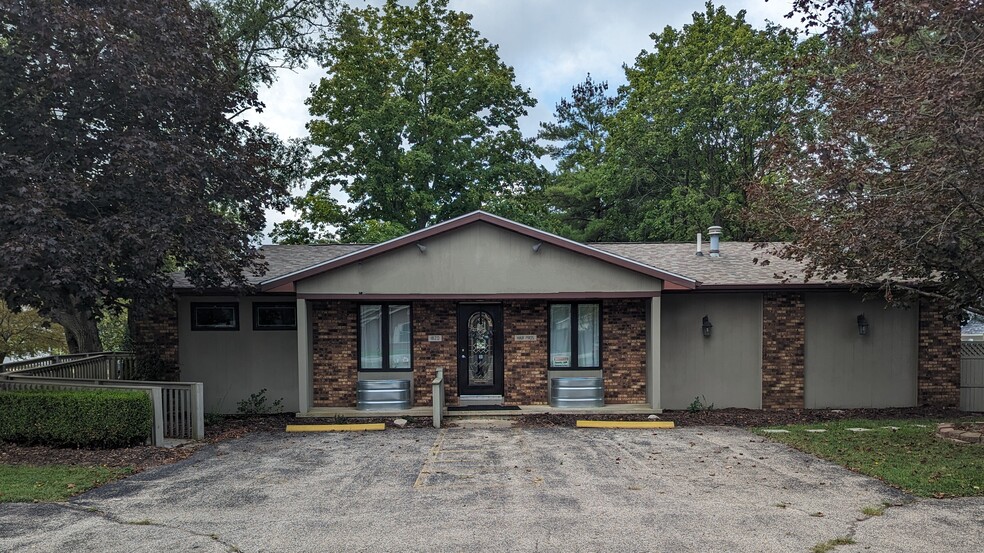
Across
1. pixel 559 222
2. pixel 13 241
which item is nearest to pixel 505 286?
pixel 13 241

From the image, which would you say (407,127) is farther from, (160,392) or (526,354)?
(160,392)

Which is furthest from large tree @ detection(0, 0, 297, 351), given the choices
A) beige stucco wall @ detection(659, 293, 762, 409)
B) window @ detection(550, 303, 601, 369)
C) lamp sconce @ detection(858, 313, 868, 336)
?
lamp sconce @ detection(858, 313, 868, 336)

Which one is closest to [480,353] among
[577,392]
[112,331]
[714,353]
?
[577,392]

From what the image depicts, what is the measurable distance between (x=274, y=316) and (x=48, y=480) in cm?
553

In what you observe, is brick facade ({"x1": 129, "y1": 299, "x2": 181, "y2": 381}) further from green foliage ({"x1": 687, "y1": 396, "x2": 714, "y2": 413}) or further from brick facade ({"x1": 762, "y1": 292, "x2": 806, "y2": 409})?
brick facade ({"x1": 762, "y1": 292, "x2": 806, "y2": 409})

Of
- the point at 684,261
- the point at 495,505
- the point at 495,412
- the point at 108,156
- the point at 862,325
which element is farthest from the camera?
the point at 684,261

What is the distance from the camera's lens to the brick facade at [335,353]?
483 inches

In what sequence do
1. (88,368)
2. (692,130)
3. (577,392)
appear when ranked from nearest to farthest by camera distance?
1. (88,368)
2. (577,392)
3. (692,130)

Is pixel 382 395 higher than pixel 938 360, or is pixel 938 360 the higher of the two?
pixel 938 360

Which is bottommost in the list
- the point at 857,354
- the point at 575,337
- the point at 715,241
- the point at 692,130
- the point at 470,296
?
the point at 857,354

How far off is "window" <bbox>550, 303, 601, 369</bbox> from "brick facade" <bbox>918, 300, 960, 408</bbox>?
6.96 m

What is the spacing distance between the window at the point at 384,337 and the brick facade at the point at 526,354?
2.15 metres

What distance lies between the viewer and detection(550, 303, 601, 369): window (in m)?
12.5

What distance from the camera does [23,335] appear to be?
18125mm
